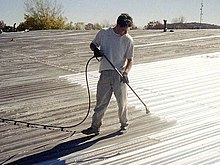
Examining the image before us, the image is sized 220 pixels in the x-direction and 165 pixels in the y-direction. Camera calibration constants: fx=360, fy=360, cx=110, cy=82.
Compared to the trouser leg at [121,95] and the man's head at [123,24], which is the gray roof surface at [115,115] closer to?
the trouser leg at [121,95]

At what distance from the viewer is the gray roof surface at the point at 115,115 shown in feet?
11.1

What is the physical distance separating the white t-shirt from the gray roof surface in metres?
0.78

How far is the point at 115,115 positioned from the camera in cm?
464

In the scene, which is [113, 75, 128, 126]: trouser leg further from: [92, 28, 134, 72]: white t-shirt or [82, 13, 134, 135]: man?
[92, 28, 134, 72]: white t-shirt

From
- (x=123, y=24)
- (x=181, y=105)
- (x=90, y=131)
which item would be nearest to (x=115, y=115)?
(x=90, y=131)

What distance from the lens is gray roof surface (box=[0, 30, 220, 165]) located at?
11.1 ft

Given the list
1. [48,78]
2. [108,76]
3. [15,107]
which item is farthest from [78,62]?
[108,76]

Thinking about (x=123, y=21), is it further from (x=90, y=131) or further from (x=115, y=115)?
(x=115, y=115)

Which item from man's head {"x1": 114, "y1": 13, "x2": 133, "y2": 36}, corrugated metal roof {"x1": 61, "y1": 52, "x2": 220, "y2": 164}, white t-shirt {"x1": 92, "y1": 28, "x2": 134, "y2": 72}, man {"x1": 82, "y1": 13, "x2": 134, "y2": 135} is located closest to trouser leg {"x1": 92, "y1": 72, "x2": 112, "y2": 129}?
man {"x1": 82, "y1": 13, "x2": 134, "y2": 135}

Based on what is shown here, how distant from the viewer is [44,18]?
35.5 m

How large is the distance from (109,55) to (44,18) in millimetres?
32977

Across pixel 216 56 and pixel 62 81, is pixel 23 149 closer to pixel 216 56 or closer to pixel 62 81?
pixel 62 81

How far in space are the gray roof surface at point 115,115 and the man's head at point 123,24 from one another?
3.64ft

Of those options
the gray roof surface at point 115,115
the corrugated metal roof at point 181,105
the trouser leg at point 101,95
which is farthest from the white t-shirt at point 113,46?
the corrugated metal roof at point 181,105
